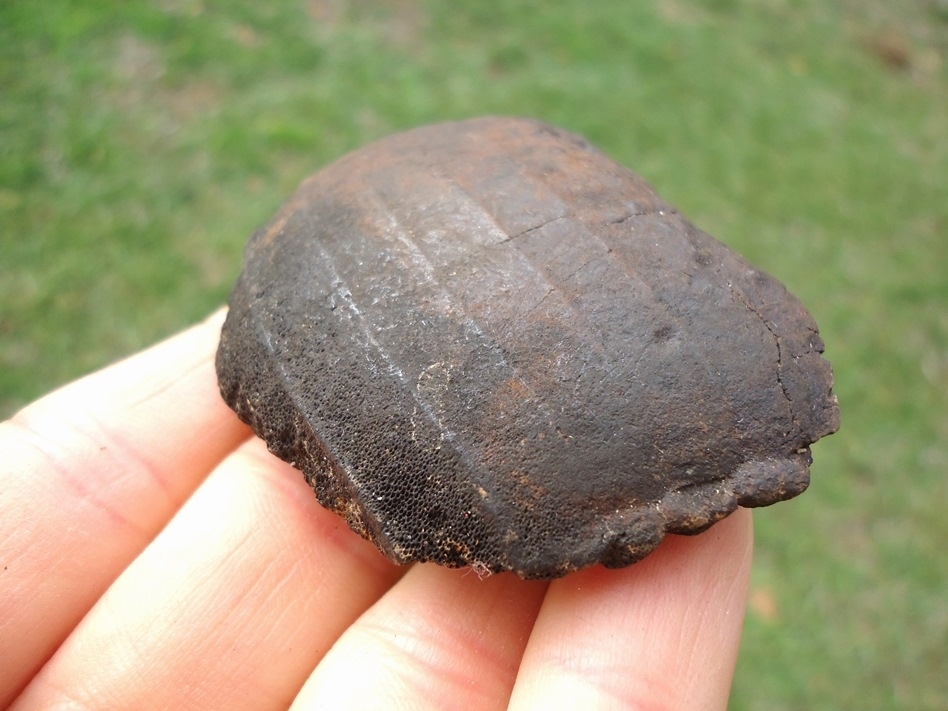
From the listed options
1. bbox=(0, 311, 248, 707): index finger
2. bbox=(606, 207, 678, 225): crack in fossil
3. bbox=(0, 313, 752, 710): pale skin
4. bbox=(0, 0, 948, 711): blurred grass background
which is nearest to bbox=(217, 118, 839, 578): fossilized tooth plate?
bbox=(606, 207, 678, 225): crack in fossil

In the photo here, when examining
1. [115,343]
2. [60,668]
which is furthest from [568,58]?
[60,668]

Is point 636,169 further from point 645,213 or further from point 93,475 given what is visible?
point 93,475

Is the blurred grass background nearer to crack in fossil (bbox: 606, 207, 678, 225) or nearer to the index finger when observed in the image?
the index finger

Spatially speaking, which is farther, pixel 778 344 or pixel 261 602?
pixel 261 602

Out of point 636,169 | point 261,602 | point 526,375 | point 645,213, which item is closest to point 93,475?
point 261,602

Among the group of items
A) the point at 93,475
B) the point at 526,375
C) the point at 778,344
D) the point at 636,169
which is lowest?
the point at 636,169

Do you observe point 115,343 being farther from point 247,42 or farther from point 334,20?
point 334,20
